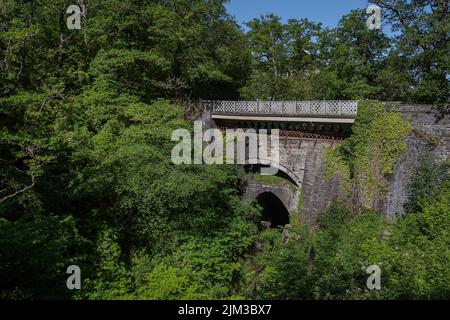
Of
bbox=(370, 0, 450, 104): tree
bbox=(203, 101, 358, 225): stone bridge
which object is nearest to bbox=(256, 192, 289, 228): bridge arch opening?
bbox=(203, 101, 358, 225): stone bridge

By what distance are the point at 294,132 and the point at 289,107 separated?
50.0 inches

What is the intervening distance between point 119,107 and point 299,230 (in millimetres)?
8938

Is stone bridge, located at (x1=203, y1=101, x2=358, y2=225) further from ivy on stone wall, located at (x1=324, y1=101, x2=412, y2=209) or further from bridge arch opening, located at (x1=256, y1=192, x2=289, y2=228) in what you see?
ivy on stone wall, located at (x1=324, y1=101, x2=412, y2=209)

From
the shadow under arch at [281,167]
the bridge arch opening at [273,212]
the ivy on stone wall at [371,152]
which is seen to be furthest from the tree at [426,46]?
the bridge arch opening at [273,212]

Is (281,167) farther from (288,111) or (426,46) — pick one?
(426,46)

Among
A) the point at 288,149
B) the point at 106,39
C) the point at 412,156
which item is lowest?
the point at 412,156

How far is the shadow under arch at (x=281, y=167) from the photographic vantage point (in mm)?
17600

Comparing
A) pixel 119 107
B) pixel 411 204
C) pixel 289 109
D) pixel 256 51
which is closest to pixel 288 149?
pixel 289 109

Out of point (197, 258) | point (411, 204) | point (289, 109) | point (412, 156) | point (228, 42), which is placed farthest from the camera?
point (228, 42)

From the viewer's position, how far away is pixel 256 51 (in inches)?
1036

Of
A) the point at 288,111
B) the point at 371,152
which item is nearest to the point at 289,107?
the point at 288,111

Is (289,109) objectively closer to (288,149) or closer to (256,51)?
(288,149)

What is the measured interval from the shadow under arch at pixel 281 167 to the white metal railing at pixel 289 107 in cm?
263

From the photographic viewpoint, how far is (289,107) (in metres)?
17.0
